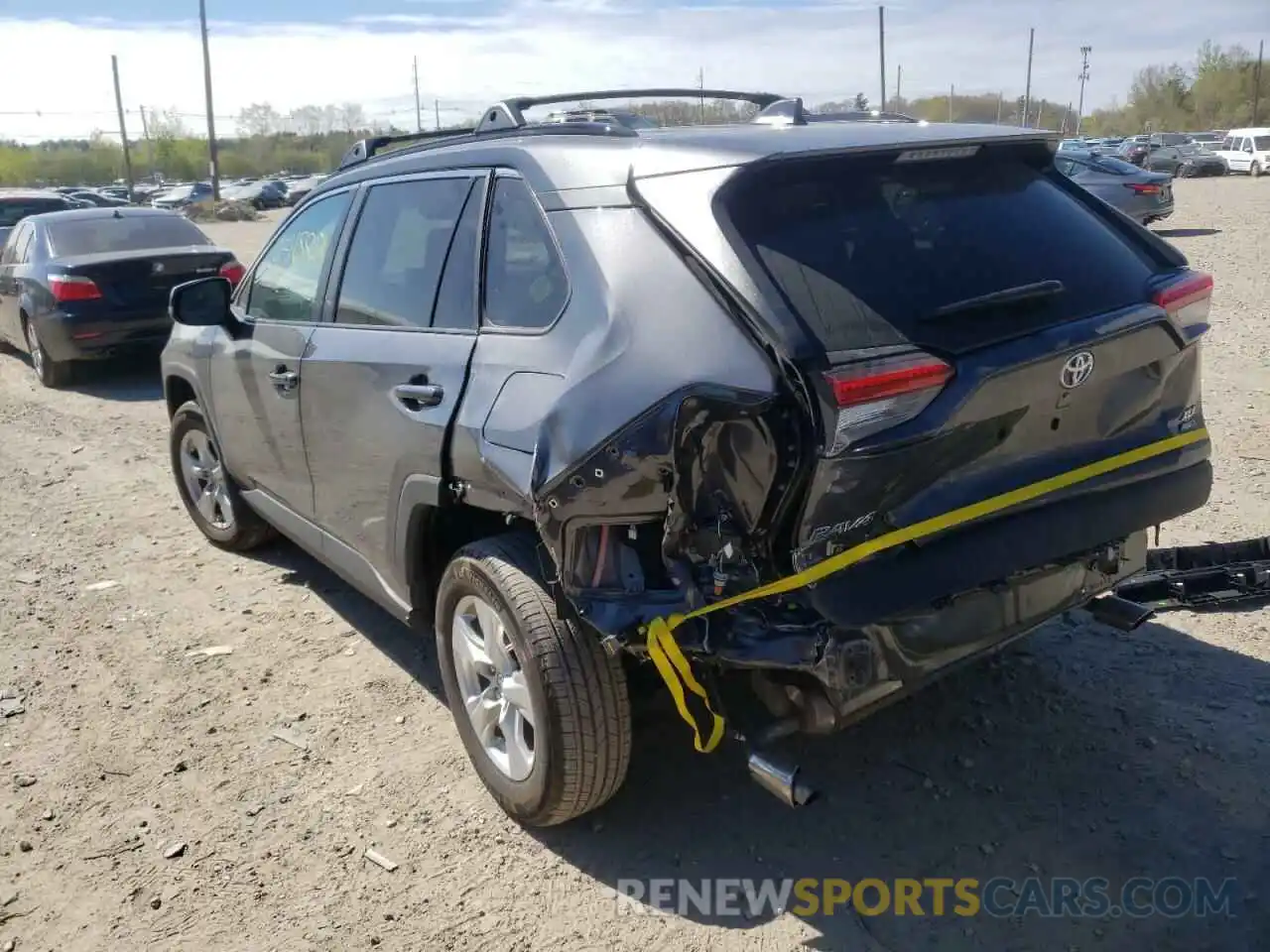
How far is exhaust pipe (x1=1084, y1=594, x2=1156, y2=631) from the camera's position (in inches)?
128

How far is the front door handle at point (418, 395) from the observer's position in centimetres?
320

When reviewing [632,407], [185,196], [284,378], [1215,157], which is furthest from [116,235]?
[185,196]

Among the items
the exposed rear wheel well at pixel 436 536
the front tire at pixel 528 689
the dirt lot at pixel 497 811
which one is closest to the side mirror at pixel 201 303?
the dirt lot at pixel 497 811

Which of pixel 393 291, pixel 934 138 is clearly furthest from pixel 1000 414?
pixel 393 291

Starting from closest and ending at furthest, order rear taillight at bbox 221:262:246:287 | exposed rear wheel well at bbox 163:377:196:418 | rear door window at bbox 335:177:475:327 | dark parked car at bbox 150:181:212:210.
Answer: rear door window at bbox 335:177:475:327 < exposed rear wheel well at bbox 163:377:196:418 < rear taillight at bbox 221:262:246:287 < dark parked car at bbox 150:181:212:210

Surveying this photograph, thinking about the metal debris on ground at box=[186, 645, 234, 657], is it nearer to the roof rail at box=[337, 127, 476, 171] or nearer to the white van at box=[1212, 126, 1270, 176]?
the roof rail at box=[337, 127, 476, 171]

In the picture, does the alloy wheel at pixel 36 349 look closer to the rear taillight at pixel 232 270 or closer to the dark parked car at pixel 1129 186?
the rear taillight at pixel 232 270

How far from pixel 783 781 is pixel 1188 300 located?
5.72ft

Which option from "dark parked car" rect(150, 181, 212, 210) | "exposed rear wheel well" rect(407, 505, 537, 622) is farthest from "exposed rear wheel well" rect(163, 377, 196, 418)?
"dark parked car" rect(150, 181, 212, 210)

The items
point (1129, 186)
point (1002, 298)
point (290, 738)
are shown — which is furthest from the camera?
point (1129, 186)

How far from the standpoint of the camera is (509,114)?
12.3 feet

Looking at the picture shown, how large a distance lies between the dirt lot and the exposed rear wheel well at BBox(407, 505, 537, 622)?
1.84 feet

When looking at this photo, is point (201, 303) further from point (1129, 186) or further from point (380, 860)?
point (1129, 186)

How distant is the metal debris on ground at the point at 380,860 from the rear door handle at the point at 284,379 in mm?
1750
